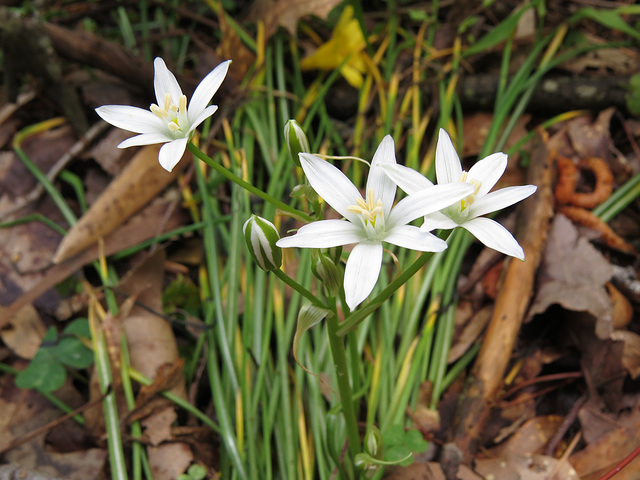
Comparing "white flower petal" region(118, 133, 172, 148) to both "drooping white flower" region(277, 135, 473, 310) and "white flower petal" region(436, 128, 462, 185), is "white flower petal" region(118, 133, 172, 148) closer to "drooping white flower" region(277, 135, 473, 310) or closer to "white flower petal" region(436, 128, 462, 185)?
"drooping white flower" region(277, 135, 473, 310)

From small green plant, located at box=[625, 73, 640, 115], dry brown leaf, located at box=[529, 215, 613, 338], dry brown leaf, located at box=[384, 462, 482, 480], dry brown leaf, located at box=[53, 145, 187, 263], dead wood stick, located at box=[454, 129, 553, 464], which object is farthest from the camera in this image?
small green plant, located at box=[625, 73, 640, 115]

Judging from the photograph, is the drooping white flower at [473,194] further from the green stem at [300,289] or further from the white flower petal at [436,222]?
the green stem at [300,289]

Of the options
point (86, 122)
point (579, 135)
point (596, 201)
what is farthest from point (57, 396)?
point (579, 135)

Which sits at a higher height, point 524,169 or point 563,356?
point 524,169

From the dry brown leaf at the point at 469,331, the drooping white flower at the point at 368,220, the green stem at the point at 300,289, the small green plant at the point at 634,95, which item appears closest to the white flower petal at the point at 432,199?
the drooping white flower at the point at 368,220

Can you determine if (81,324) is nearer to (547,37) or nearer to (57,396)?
(57,396)

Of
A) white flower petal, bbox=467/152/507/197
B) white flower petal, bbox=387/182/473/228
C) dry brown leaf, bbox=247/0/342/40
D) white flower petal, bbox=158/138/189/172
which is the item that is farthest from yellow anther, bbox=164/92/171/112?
dry brown leaf, bbox=247/0/342/40
